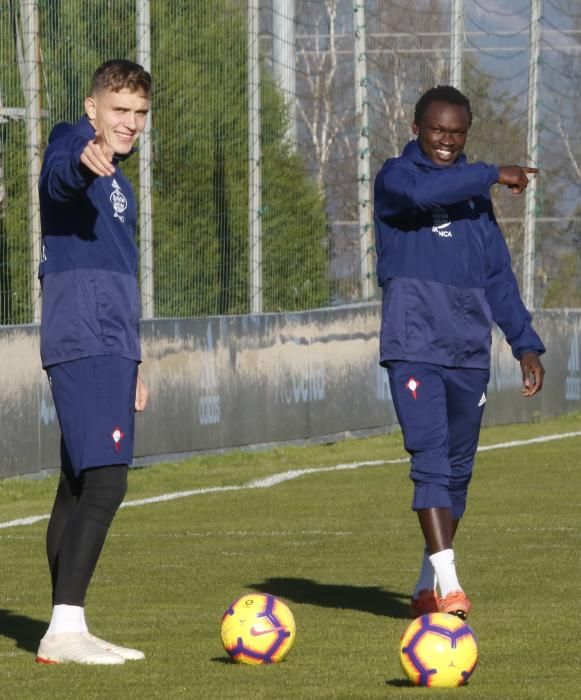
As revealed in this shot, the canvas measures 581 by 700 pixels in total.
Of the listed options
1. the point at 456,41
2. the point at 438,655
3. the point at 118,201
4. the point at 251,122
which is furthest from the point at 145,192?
the point at 438,655

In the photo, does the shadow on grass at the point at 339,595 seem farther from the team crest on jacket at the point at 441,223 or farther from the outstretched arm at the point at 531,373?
the team crest on jacket at the point at 441,223

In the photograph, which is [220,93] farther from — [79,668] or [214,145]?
[79,668]

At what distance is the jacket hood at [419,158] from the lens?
8305 millimetres

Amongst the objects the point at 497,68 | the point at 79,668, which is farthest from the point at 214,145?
the point at 79,668

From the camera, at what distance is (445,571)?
808 centimetres

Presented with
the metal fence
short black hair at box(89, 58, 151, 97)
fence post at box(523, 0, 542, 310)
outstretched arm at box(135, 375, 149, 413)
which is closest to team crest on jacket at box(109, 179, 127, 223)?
short black hair at box(89, 58, 151, 97)

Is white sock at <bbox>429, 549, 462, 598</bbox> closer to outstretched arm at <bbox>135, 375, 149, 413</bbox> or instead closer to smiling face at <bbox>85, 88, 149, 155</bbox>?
outstretched arm at <bbox>135, 375, 149, 413</bbox>

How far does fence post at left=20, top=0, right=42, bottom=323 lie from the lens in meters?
15.1

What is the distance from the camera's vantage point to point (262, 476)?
51.9 ft

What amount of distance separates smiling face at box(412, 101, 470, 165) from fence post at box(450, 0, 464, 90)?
14.6 meters

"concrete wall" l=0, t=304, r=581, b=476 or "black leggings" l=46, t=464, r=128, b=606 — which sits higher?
"black leggings" l=46, t=464, r=128, b=606

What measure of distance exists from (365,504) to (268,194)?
5.57 m

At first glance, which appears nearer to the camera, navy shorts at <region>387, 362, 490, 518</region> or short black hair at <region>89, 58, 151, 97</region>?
short black hair at <region>89, 58, 151, 97</region>

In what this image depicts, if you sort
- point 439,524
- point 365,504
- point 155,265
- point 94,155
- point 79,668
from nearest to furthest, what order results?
point 94,155
point 79,668
point 439,524
point 365,504
point 155,265
